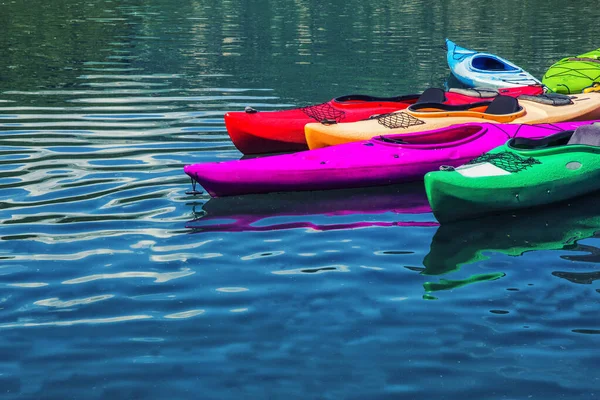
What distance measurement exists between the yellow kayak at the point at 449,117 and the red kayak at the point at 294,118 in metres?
0.39

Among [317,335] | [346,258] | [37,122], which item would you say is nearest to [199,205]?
[346,258]

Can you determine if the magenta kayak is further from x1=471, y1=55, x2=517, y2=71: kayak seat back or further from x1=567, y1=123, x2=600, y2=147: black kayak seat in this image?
x1=471, y1=55, x2=517, y2=71: kayak seat back

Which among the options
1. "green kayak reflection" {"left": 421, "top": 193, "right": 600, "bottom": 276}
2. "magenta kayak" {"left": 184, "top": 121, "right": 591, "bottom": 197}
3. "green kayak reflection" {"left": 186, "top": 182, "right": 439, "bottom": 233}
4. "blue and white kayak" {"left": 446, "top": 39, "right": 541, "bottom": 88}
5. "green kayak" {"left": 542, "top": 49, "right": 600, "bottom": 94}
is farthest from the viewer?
"blue and white kayak" {"left": 446, "top": 39, "right": 541, "bottom": 88}

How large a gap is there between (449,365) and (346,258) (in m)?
2.11

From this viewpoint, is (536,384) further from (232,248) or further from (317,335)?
(232,248)

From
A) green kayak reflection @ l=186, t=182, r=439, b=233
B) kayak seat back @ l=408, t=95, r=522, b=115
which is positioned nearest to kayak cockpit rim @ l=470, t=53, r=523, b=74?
kayak seat back @ l=408, t=95, r=522, b=115

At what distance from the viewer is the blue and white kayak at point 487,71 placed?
1493cm

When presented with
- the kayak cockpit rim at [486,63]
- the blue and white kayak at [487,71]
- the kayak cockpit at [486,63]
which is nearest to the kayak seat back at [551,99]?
the blue and white kayak at [487,71]

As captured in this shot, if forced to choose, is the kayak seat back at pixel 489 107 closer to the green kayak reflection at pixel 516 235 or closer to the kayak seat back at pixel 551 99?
the kayak seat back at pixel 551 99

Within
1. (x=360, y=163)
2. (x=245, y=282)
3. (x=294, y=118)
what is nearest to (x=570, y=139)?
(x=360, y=163)

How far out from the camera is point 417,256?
7.47 metres

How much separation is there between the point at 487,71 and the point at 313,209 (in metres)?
8.06

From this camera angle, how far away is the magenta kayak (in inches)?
352

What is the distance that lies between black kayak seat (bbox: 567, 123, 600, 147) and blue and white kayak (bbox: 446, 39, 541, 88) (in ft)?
17.5
